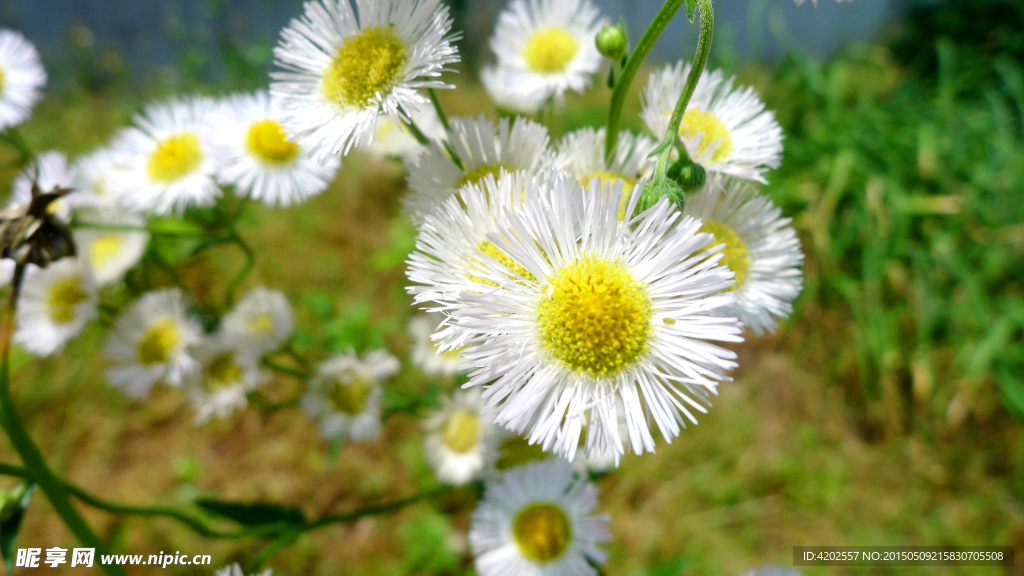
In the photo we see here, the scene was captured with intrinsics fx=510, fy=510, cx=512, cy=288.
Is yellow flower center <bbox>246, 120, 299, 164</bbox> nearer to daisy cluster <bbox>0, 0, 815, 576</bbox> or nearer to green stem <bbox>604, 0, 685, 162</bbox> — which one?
daisy cluster <bbox>0, 0, 815, 576</bbox>

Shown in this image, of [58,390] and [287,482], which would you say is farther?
[58,390]

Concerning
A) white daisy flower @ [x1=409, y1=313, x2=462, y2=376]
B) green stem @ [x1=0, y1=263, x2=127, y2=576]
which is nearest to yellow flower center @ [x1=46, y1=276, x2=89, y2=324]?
green stem @ [x1=0, y1=263, x2=127, y2=576]

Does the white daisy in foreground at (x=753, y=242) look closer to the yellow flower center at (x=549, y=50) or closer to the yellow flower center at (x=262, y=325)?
the yellow flower center at (x=549, y=50)

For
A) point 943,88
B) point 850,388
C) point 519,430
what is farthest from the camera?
point 943,88

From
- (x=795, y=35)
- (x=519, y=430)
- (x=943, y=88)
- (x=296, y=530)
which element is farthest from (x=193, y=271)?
(x=795, y=35)

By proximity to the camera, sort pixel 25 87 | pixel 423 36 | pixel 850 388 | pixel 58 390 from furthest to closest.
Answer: pixel 850 388
pixel 58 390
pixel 25 87
pixel 423 36

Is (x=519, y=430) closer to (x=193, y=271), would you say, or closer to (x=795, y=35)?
(x=193, y=271)

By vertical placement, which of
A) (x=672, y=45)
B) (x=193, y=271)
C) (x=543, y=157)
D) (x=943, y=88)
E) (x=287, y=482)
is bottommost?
(x=287, y=482)
